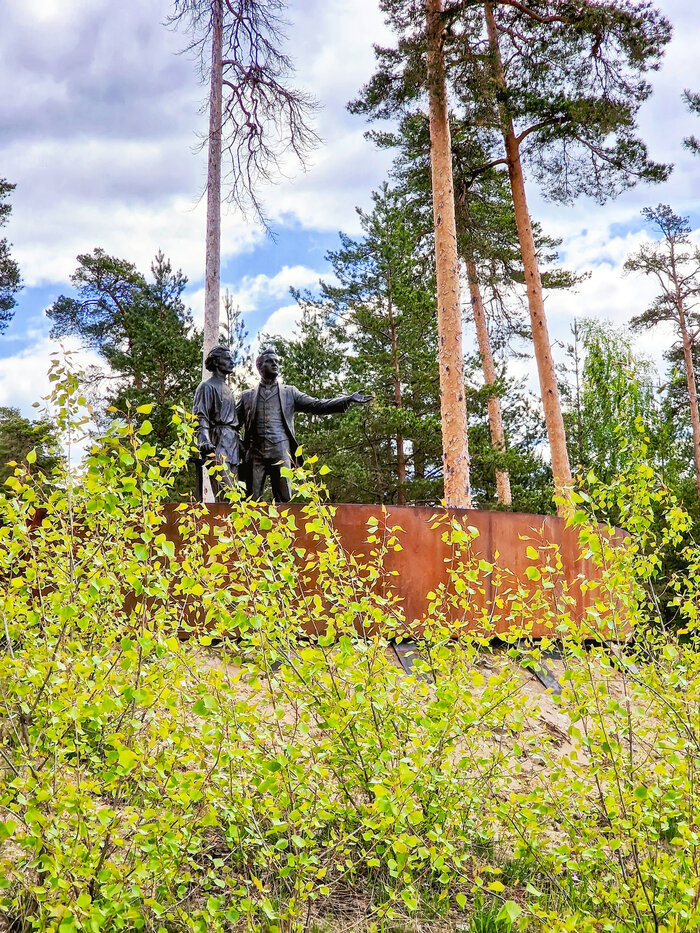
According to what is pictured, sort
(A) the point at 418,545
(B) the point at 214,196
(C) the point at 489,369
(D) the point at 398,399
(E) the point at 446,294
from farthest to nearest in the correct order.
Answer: (C) the point at 489,369 < (D) the point at 398,399 < (B) the point at 214,196 < (E) the point at 446,294 < (A) the point at 418,545

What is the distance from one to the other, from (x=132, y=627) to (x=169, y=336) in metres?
13.0

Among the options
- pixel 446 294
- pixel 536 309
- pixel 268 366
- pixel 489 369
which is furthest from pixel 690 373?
pixel 268 366

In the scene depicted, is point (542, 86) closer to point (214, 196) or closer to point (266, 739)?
point (214, 196)

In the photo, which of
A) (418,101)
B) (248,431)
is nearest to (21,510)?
(248,431)

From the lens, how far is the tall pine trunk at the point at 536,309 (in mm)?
10883

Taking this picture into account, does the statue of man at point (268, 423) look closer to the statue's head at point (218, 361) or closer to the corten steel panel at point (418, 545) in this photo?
the statue's head at point (218, 361)

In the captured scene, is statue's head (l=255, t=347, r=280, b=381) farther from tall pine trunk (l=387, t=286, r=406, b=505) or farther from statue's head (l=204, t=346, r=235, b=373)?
tall pine trunk (l=387, t=286, r=406, b=505)

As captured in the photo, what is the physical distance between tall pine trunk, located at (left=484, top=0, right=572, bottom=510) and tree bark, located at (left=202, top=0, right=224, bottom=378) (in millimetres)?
4112

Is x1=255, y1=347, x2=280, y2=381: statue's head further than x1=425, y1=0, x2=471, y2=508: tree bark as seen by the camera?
No

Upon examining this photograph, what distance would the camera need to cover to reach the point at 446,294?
8.60m

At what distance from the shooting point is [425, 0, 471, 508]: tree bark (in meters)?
8.16

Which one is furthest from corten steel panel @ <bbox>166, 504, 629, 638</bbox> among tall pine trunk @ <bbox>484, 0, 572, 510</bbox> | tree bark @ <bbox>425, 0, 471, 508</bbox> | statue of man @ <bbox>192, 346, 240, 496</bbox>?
tall pine trunk @ <bbox>484, 0, 572, 510</bbox>

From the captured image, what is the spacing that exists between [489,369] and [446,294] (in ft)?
24.0

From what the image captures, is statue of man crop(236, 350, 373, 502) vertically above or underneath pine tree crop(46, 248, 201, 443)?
underneath
